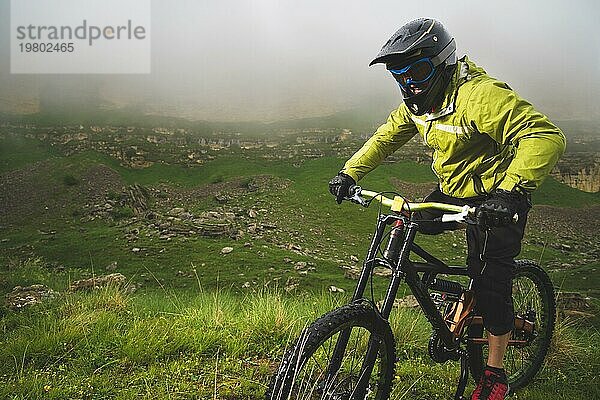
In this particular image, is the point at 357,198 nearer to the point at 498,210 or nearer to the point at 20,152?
the point at 498,210

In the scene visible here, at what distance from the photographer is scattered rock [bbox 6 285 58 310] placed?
14.4 ft

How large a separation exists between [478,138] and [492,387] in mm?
1017

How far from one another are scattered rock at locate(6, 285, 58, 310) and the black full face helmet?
Result: 314cm

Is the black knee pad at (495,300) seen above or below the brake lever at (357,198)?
below

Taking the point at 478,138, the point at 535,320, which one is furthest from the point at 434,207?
the point at 535,320

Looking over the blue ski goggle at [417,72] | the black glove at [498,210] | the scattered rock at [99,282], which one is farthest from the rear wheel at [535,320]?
the scattered rock at [99,282]

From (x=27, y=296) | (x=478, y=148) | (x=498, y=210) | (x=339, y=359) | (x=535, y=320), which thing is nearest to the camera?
(x=498, y=210)

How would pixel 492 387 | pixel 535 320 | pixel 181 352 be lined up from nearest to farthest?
pixel 492 387
pixel 535 320
pixel 181 352

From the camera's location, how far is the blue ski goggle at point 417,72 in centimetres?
235

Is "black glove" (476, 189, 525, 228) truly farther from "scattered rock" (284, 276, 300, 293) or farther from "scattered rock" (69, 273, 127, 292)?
"scattered rock" (69, 273, 127, 292)

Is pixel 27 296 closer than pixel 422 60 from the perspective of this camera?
No

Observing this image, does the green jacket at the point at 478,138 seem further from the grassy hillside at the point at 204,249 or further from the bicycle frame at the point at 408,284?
the grassy hillside at the point at 204,249

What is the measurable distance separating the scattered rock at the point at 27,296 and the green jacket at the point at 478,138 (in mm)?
2755

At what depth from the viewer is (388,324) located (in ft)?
7.46
